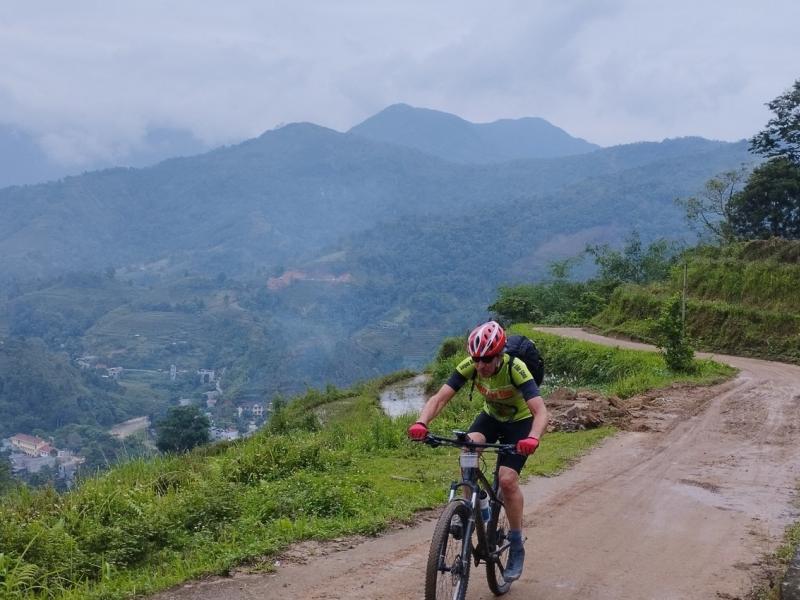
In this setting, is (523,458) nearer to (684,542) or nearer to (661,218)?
(684,542)

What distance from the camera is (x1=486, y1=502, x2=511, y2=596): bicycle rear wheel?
5336 mm

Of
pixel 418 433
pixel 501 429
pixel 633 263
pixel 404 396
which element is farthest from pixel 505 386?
pixel 633 263

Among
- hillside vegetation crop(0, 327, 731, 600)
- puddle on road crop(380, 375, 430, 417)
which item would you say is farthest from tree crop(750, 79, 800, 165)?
hillside vegetation crop(0, 327, 731, 600)

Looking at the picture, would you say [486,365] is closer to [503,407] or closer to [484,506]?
[503,407]

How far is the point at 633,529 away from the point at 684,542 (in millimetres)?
553

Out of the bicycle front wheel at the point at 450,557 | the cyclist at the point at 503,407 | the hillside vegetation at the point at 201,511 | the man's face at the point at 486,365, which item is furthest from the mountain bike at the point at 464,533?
the hillside vegetation at the point at 201,511

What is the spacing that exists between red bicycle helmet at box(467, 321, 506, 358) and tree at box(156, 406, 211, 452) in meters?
28.4

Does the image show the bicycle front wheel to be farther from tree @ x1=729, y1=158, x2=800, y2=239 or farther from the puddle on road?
tree @ x1=729, y1=158, x2=800, y2=239

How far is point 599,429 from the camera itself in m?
13.9

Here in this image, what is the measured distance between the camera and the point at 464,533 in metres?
4.79

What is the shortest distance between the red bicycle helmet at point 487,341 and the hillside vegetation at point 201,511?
299 centimetres

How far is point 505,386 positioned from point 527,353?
0.32 m

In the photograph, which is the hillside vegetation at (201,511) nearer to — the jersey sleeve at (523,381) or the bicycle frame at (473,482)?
the bicycle frame at (473,482)

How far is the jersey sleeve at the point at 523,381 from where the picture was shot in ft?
17.6
